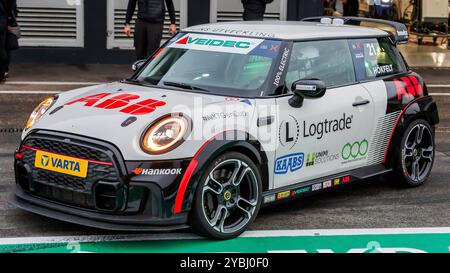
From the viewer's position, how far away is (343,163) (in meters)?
7.00

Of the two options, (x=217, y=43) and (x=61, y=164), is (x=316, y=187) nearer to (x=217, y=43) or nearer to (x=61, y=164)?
(x=217, y=43)

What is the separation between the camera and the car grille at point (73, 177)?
18.6ft

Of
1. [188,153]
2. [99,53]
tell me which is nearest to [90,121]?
[188,153]

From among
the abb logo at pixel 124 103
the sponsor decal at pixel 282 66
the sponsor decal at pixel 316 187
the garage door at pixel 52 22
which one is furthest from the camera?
the garage door at pixel 52 22

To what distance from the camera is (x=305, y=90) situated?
21.2ft

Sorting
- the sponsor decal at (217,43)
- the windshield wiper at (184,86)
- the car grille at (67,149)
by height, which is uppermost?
the sponsor decal at (217,43)

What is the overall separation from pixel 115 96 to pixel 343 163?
1.88m

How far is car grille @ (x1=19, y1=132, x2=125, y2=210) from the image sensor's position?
18.6 feet

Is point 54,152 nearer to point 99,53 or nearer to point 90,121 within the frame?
point 90,121

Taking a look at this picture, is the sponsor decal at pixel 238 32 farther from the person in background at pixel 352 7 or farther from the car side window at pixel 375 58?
the person in background at pixel 352 7

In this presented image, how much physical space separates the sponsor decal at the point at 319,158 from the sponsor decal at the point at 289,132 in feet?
0.74

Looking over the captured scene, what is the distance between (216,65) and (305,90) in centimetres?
75

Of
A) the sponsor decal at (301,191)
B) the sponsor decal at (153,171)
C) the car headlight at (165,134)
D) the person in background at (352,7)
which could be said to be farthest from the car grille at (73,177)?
the person in background at (352,7)

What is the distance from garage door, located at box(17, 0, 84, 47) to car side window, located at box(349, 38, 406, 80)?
9.20 meters
